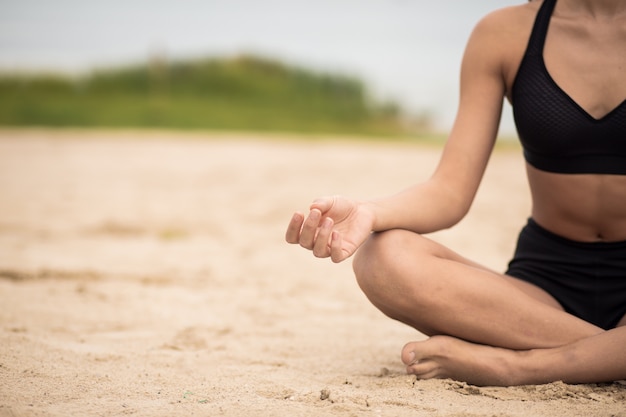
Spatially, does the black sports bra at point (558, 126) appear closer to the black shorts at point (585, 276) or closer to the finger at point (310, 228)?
the black shorts at point (585, 276)

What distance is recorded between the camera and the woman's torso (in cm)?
189

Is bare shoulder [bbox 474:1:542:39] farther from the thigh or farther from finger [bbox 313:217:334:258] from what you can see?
finger [bbox 313:217:334:258]

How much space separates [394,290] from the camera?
1822 mm

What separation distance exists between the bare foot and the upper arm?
412 mm

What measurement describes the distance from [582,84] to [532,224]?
17.9 inches

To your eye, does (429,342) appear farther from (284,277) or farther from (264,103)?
(264,103)

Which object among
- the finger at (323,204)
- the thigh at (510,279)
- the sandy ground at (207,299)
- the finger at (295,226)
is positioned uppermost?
the finger at (323,204)

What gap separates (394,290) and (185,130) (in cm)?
946

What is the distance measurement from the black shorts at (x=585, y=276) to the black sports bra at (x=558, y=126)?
231 millimetres

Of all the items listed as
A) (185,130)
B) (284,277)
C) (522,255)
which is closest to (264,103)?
(185,130)

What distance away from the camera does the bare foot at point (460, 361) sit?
1797mm

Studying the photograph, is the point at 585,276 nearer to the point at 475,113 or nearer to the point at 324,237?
the point at 475,113

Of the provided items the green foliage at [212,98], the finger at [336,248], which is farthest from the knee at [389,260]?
the green foliage at [212,98]

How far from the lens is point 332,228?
1.77 meters
